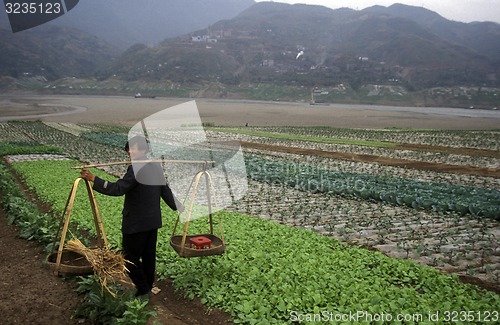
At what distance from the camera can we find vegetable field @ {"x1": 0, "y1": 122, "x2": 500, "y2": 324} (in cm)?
668

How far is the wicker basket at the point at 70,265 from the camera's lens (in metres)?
6.41

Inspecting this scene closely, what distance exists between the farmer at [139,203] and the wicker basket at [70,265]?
69cm

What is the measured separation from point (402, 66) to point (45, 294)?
173 meters

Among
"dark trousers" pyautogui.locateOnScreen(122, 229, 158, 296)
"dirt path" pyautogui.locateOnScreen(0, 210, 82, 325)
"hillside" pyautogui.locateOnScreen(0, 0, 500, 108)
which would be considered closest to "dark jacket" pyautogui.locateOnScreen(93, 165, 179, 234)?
"dark trousers" pyautogui.locateOnScreen(122, 229, 158, 296)

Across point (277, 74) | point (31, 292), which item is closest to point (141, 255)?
point (31, 292)

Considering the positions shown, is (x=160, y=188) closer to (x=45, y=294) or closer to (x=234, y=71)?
(x=45, y=294)

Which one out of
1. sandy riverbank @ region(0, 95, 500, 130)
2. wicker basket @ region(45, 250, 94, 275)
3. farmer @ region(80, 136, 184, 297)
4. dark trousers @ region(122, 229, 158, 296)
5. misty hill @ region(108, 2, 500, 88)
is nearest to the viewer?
wicker basket @ region(45, 250, 94, 275)

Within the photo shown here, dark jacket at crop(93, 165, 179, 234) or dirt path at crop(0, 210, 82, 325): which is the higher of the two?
dark jacket at crop(93, 165, 179, 234)

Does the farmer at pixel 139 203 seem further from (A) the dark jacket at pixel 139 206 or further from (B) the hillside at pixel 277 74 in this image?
(B) the hillside at pixel 277 74

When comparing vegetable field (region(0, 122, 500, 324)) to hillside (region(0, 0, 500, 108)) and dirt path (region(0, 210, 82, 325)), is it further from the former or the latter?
hillside (region(0, 0, 500, 108))

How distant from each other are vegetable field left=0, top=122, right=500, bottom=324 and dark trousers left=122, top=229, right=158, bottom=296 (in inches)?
28.8

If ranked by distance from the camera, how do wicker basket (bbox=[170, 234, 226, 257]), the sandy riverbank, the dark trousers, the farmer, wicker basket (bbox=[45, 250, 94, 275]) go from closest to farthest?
wicker basket (bbox=[45, 250, 94, 275]), the farmer, the dark trousers, wicker basket (bbox=[170, 234, 226, 257]), the sandy riverbank

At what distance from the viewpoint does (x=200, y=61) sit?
550ft

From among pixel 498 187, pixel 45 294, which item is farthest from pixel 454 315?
pixel 498 187
